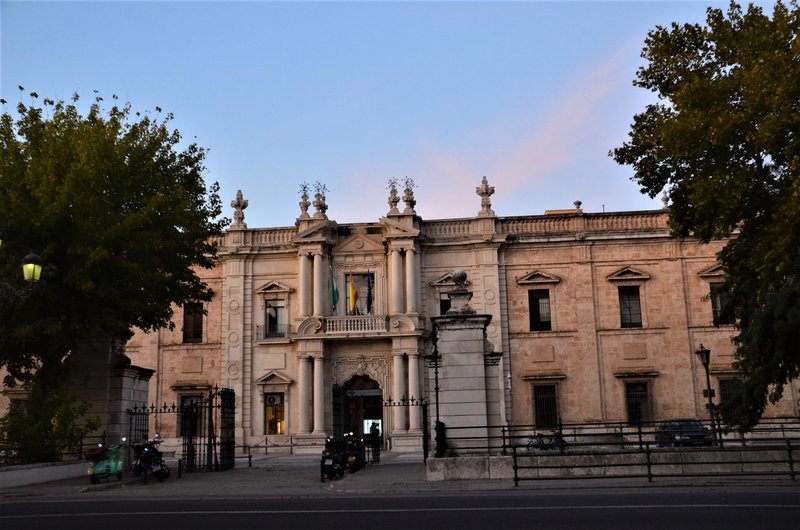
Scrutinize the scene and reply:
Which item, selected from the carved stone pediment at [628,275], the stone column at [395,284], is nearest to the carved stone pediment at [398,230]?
the stone column at [395,284]

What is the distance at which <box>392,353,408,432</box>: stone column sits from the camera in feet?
119

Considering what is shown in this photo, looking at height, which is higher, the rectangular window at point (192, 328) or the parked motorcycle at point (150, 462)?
the rectangular window at point (192, 328)

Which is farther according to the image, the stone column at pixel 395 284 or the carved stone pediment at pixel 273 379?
the carved stone pediment at pixel 273 379

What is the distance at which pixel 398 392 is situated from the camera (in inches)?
1444

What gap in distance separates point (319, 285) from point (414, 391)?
22.7 feet

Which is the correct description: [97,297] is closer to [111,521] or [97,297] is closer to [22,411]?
[22,411]

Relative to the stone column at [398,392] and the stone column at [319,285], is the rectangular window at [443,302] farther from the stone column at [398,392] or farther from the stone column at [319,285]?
the stone column at [319,285]

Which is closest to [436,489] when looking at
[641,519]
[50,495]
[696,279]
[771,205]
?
[641,519]

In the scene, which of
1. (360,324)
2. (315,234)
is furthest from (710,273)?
(315,234)

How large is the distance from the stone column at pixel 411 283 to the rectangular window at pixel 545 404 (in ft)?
23.1

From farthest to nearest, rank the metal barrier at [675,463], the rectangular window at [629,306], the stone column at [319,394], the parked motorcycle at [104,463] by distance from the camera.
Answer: the rectangular window at [629,306]
the stone column at [319,394]
the parked motorcycle at [104,463]
the metal barrier at [675,463]

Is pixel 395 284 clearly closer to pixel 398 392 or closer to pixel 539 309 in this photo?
pixel 398 392

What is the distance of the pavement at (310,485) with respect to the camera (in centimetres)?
1498

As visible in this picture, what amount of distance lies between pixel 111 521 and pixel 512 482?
26.3ft
